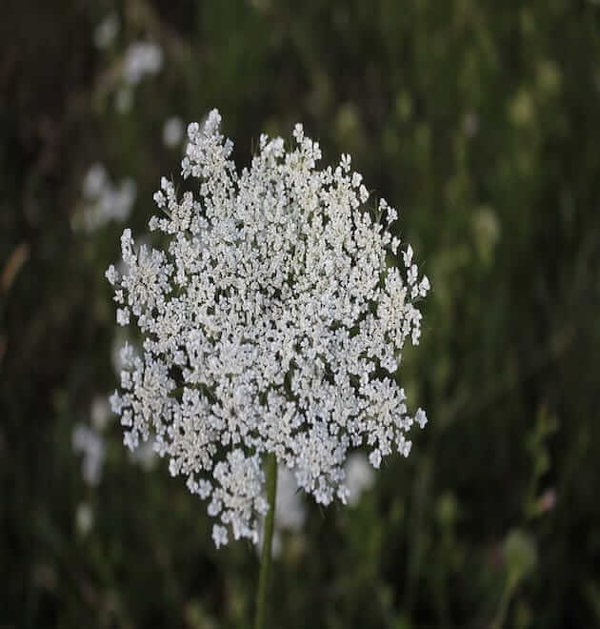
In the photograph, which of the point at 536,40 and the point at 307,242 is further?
the point at 536,40

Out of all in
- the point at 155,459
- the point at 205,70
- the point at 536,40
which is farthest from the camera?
the point at 205,70

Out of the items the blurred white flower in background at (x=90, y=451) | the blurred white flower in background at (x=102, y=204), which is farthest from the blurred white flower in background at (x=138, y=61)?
the blurred white flower in background at (x=90, y=451)

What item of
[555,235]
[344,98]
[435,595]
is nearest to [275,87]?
[344,98]

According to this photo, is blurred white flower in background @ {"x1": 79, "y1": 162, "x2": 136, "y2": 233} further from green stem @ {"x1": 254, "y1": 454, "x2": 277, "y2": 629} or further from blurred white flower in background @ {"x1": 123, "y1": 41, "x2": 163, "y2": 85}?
green stem @ {"x1": 254, "y1": 454, "x2": 277, "y2": 629}

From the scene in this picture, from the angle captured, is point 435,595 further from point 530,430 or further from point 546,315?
point 546,315

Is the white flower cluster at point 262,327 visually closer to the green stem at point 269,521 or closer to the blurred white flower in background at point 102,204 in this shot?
the green stem at point 269,521

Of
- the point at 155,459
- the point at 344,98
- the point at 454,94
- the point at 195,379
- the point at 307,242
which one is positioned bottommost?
the point at 195,379
